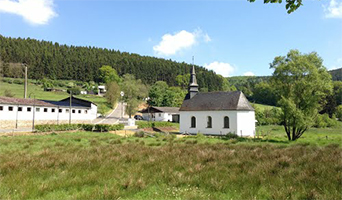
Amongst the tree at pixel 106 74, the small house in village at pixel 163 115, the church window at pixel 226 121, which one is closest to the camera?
the church window at pixel 226 121

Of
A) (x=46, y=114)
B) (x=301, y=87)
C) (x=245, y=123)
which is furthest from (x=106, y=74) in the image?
(x=301, y=87)

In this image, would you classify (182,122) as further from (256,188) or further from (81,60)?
(81,60)

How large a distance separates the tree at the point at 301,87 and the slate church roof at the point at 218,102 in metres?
6.36

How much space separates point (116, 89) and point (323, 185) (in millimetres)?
70998

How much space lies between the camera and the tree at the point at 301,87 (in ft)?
72.7

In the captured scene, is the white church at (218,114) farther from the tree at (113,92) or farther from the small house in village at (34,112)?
the tree at (113,92)

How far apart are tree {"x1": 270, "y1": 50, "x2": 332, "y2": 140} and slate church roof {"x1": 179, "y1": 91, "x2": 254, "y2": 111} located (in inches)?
250

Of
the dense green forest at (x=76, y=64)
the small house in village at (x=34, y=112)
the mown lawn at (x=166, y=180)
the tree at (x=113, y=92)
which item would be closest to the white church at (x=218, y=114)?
the mown lawn at (x=166, y=180)

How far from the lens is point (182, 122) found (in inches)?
1353

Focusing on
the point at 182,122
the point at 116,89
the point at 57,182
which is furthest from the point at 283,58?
the point at 116,89

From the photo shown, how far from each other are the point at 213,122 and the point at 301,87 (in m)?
13.0

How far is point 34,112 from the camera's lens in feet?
110

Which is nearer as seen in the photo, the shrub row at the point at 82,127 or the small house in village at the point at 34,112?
the shrub row at the point at 82,127

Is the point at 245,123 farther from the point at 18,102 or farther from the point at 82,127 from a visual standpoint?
the point at 18,102
